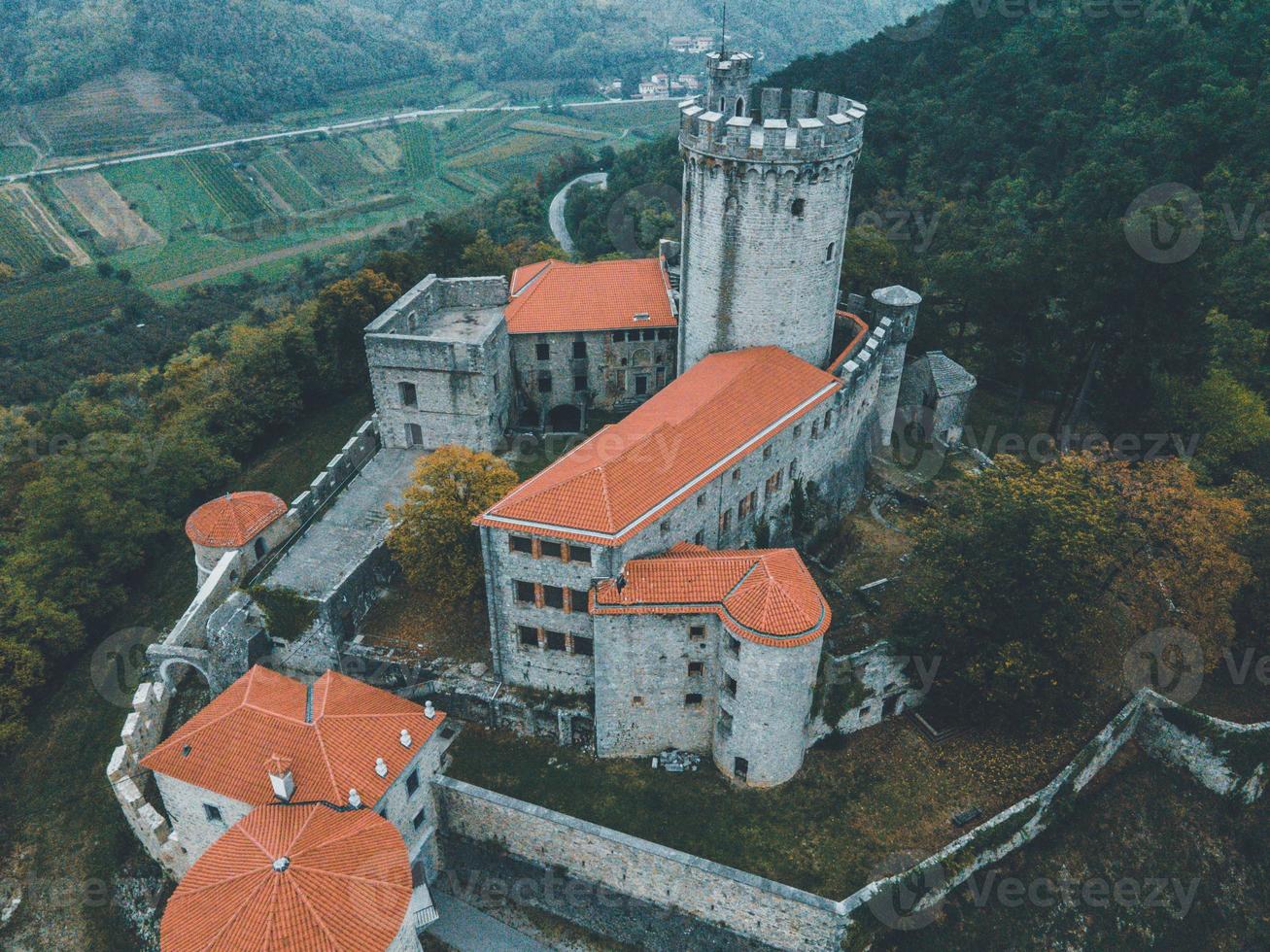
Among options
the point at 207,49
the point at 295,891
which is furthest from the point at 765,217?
the point at 207,49

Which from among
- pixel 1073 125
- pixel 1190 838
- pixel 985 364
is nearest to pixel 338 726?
pixel 1190 838

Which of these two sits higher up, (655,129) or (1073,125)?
Result: (1073,125)

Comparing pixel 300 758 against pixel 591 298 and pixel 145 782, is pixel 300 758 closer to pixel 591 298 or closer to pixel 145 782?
pixel 145 782

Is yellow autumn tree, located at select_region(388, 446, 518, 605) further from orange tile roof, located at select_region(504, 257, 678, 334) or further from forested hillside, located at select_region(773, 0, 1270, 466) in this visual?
forested hillside, located at select_region(773, 0, 1270, 466)

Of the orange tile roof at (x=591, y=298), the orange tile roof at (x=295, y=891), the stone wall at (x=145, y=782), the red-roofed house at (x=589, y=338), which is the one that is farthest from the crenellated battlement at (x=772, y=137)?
the stone wall at (x=145, y=782)

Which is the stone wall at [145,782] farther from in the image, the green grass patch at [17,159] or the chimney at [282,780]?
the green grass patch at [17,159]

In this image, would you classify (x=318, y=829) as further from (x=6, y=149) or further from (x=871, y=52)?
(x=6, y=149)

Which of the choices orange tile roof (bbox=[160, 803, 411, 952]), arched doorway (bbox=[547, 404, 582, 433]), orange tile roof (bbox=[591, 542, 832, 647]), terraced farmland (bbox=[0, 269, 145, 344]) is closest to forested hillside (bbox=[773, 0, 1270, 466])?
arched doorway (bbox=[547, 404, 582, 433])

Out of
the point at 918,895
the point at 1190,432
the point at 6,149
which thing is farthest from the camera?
the point at 6,149
